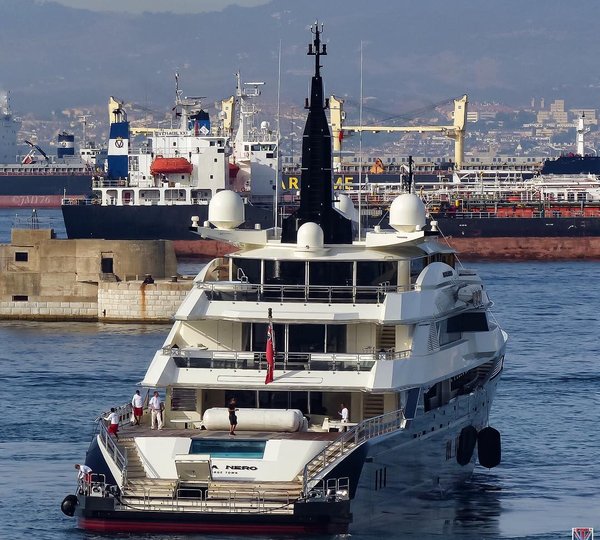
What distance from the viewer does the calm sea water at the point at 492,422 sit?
33.2m

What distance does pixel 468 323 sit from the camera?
121 feet

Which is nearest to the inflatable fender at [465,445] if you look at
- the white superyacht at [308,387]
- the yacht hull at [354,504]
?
the white superyacht at [308,387]

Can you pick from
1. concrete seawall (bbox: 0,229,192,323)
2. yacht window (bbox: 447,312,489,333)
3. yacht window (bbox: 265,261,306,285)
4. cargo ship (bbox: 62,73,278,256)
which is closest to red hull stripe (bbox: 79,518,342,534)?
yacht window (bbox: 265,261,306,285)

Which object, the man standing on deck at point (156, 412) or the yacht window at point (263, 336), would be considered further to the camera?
the yacht window at point (263, 336)

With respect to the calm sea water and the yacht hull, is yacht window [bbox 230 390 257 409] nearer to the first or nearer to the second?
the yacht hull

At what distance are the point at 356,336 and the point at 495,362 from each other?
785 cm

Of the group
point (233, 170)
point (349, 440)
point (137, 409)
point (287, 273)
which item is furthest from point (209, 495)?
point (233, 170)

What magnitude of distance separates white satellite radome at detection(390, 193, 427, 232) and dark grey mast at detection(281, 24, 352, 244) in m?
1.48

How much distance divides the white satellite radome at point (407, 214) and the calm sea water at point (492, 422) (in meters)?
5.62

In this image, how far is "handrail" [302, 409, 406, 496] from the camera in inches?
1147

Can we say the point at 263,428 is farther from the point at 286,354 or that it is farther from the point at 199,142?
the point at 199,142

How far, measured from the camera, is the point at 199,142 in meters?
124

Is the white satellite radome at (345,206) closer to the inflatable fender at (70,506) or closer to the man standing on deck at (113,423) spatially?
the man standing on deck at (113,423)

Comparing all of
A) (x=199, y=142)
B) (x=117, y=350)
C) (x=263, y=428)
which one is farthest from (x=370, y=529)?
(x=199, y=142)
